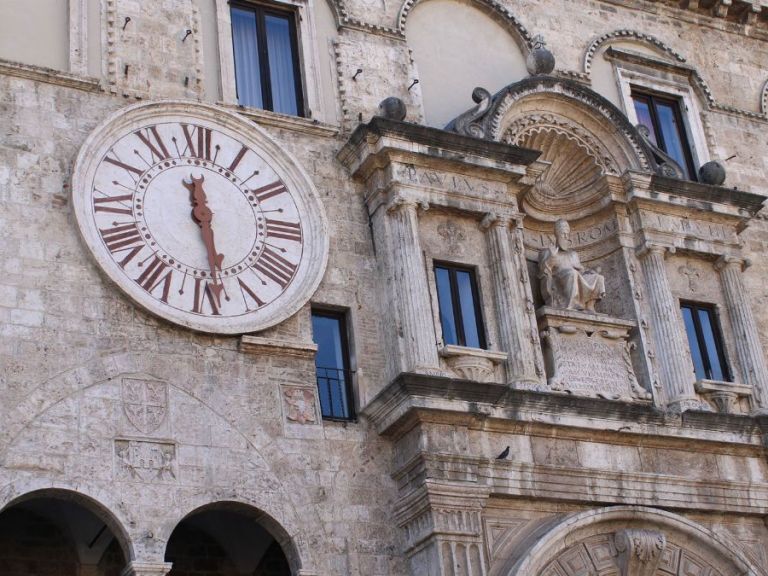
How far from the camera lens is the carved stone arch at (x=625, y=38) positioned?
19406 mm

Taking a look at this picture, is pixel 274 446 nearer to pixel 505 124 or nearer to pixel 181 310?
pixel 181 310

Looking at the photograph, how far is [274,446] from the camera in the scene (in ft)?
46.9

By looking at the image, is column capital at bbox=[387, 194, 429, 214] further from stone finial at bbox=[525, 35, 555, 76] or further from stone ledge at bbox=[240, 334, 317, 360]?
stone finial at bbox=[525, 35, 555, 76]

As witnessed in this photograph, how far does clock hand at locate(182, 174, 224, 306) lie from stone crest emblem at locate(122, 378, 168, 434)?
126cm

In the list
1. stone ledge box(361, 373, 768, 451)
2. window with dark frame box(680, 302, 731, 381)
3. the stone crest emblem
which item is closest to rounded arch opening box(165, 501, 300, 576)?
the stone crest emblem

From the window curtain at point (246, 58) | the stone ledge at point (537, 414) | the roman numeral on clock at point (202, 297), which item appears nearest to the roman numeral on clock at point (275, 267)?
the roman numeral on clock at point (202, 297)

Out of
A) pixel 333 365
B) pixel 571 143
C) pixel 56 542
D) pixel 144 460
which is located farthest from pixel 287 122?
pixel 56 542

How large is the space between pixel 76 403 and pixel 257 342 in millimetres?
2057

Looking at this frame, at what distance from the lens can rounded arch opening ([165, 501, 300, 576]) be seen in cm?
1530

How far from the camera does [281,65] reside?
1711 centimetres

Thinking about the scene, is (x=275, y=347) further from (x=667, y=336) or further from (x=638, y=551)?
(x=667, y=336)

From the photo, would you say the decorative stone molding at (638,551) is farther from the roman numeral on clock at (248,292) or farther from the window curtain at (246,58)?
the window curtain at (246,58)

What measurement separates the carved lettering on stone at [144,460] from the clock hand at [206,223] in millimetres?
1817

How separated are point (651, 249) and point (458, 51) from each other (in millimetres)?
3663
